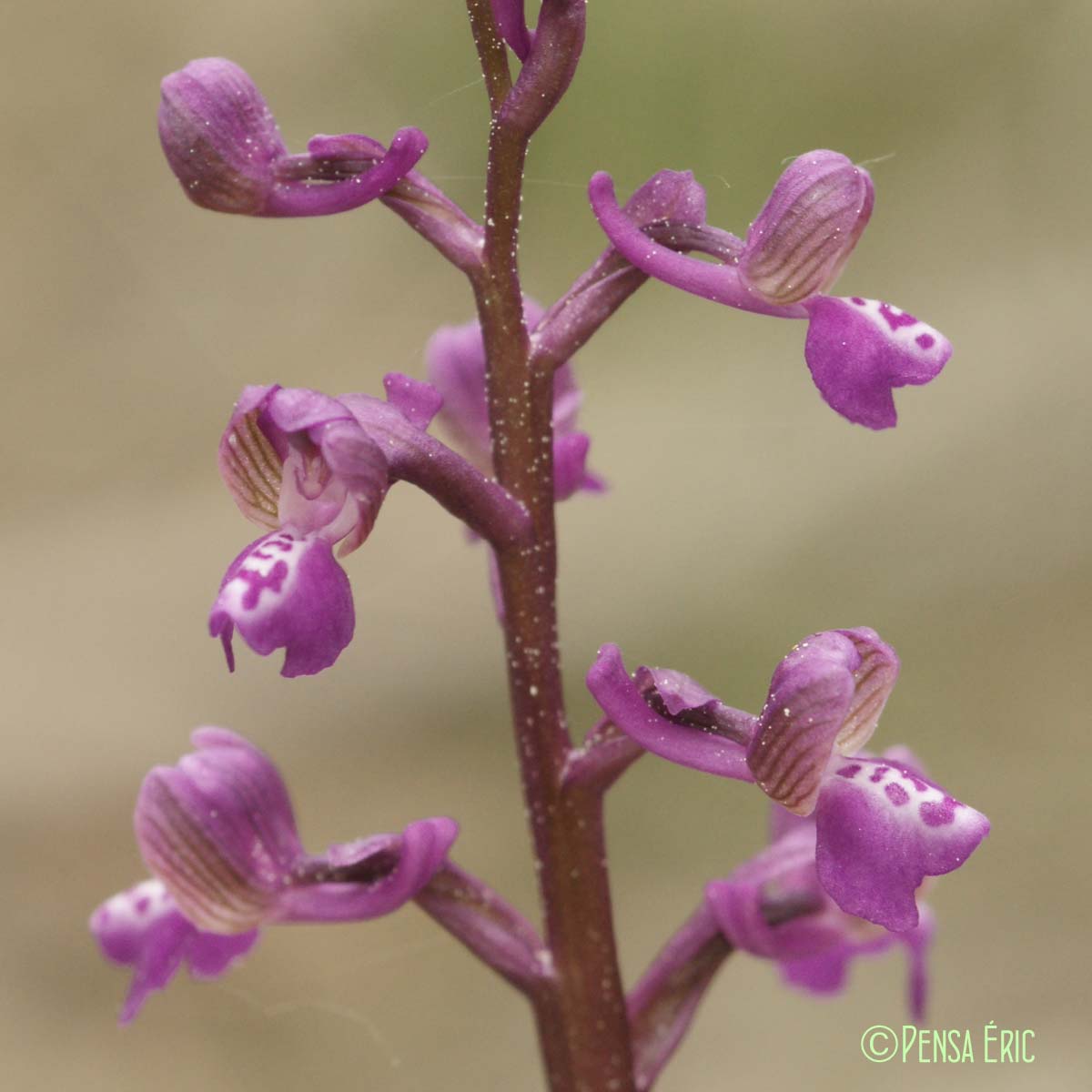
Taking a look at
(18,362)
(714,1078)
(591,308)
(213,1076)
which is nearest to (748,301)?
(591,308)

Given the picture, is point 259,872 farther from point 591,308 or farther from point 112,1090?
point 112,1090

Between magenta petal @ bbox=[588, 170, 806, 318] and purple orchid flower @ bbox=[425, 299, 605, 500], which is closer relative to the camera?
magenta petal @ bbox=[588, 170, 806, 318]

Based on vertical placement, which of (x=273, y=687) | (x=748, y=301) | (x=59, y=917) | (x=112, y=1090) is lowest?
(x=112, y=1090)

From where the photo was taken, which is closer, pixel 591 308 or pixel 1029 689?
pixel 591 308

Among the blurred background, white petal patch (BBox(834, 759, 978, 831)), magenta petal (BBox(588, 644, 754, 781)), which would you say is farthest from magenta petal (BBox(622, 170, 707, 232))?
the blurred background

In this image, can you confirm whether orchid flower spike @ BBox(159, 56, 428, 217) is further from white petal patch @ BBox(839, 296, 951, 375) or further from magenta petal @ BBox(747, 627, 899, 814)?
magenta petal @ BBox(747, 627, 899, 814)

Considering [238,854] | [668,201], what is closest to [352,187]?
[668,201]
